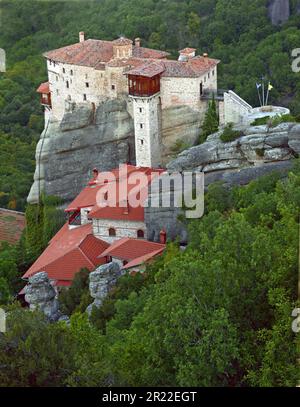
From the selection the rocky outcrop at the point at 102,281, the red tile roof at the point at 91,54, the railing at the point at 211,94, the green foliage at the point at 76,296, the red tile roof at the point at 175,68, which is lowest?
the green foliage at the point at 76,296

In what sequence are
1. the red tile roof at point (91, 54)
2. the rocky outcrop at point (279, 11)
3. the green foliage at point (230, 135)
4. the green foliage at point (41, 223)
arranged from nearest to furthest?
the green foliage at point (230, 135) → the green foliage at point (41, 223) → the red tile roof at point (91, 54) → the rocky outcrop at point (279, 11)

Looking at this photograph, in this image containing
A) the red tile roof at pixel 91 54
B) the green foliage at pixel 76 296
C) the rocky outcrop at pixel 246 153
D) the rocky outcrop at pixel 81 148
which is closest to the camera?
the green foliage at pixel 76 296

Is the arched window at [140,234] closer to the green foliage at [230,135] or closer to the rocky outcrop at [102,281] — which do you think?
the rocky outcrop at [102,281]

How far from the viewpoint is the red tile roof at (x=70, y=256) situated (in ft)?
75.0

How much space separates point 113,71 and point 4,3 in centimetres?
1919

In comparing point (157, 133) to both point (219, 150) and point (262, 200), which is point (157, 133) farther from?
point (262, 200)

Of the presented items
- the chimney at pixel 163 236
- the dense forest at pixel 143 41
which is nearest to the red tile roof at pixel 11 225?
the dense forest at pixel 143 41

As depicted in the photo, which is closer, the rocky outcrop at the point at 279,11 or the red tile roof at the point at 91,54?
the red tile roof at the point at 91,54

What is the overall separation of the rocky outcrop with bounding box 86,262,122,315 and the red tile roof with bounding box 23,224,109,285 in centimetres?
160

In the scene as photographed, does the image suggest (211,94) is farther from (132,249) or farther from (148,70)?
(132,249)

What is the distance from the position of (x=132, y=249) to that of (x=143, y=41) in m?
18.2

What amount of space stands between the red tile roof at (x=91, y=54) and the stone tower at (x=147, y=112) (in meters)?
1.66

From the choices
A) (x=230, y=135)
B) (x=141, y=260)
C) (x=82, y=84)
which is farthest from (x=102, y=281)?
(x=82, y=84)

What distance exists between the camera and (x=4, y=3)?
4509cm
